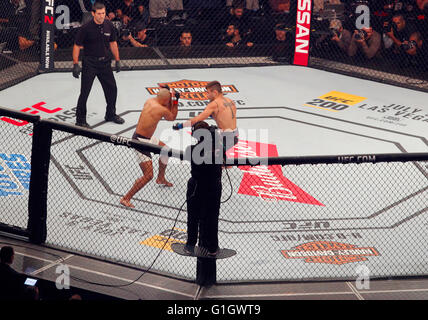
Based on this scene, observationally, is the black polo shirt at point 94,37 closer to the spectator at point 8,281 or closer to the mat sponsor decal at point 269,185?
the mat sponsor decal at point 269,185

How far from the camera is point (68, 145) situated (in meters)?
8.53

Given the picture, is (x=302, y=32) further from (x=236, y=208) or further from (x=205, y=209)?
(x=205, y=209)

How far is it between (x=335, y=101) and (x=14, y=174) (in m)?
5.03

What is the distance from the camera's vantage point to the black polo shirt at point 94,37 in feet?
29.2

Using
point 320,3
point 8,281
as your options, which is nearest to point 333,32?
point 320,3

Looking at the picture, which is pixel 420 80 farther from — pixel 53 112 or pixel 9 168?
pixel 9 168

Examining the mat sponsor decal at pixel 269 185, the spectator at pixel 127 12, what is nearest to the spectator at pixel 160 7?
the spectator at pixel 127 12

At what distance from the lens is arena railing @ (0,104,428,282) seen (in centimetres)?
571

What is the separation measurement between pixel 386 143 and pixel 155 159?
2942 mm

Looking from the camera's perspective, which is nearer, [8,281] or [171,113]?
[8,281]

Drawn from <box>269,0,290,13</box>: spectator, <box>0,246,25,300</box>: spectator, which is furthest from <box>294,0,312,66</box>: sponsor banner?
<box>0,246,25,300</box>: spectator

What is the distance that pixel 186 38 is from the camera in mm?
12523

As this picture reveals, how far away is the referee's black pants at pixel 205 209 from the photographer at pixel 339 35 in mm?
7870
